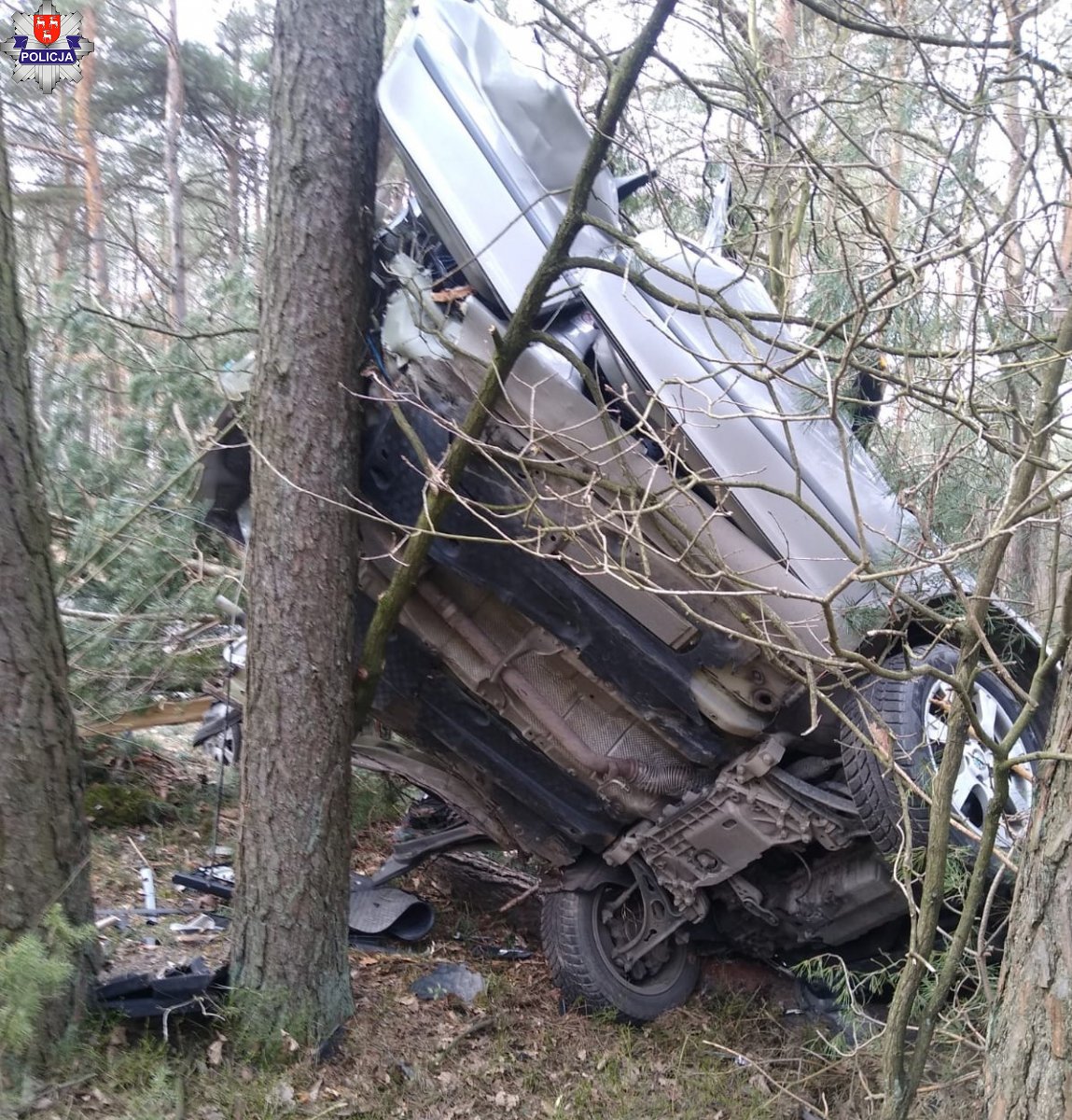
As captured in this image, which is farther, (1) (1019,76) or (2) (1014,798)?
(2) (1014,798)

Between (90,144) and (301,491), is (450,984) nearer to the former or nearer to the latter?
(301,491)

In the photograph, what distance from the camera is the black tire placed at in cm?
400

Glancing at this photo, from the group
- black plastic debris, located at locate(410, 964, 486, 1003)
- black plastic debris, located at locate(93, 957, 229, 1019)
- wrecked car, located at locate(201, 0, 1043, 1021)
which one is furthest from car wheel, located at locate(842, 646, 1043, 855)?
black plastic debris, located at locate(93, 957, 229, 1019)

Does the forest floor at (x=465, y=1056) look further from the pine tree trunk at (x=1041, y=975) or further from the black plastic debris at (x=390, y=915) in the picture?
the pine tree trunk at (x=1041, y=975)

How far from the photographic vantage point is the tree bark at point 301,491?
3236mm

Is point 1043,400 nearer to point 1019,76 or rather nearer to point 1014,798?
point 1019,76

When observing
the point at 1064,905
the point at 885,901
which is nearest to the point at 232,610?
the point at 885,901

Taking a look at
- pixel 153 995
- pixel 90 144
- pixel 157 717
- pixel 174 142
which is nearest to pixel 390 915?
pixel 153 995

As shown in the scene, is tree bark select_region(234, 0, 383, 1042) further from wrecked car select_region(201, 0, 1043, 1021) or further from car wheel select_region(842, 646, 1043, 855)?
car wheel select_region(842, 646, 1043, 855)

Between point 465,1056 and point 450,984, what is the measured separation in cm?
44

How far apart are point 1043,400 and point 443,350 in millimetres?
1876

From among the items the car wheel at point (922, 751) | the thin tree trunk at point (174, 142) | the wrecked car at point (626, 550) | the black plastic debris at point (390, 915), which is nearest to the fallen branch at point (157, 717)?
the black plastic debris at point (390, 915)

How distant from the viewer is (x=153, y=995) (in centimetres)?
308

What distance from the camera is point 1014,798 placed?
3.50 meters
